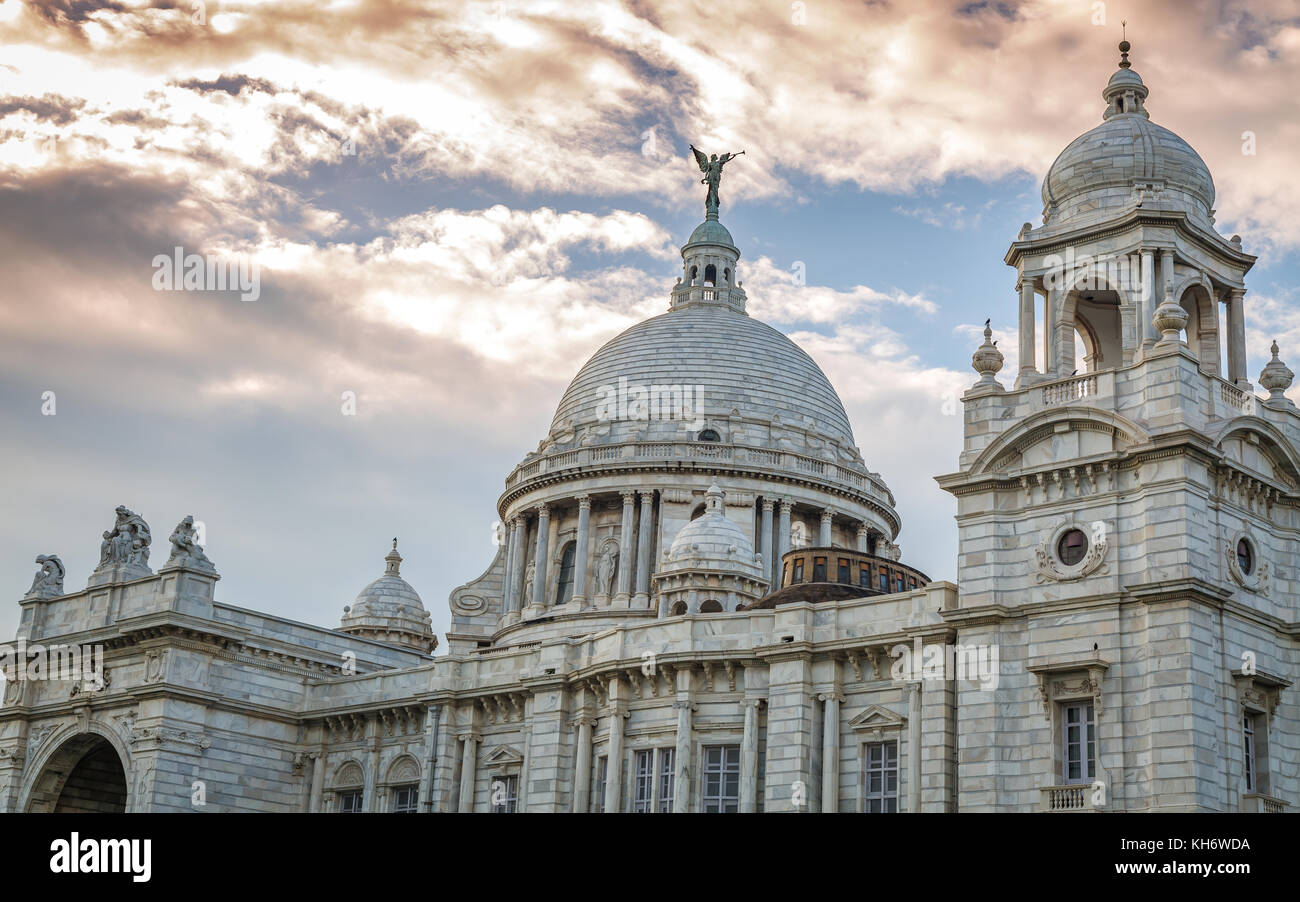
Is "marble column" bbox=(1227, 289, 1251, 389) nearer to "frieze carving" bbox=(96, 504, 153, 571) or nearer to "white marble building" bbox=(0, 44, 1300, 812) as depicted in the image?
"white marble building" bbox=(0, 44, 1300, 812)

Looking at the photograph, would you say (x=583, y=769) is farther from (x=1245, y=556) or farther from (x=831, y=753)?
(x=1245, y=556)

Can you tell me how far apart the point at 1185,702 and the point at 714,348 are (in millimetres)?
47670

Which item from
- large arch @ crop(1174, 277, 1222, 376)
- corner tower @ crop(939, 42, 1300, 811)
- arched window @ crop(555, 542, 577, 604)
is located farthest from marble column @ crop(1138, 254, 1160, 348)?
arched window @ crop(555, 542, 577, 604)

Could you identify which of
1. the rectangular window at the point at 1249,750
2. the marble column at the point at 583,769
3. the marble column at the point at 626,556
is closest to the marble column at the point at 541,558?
the marble column at the point at 626,556

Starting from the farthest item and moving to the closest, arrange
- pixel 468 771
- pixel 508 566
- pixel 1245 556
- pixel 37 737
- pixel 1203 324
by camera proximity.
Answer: pixel 508 566 < pixel 37 737 < pixel 468 771 < pixel 1203 324 < pixel 1245 556

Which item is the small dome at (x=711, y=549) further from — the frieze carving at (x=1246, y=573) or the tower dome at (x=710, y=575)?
the frieze carving at (x=1246, y=573)

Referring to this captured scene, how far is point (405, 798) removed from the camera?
58719 millimetres

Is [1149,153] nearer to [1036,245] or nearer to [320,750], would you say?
[1036,245]

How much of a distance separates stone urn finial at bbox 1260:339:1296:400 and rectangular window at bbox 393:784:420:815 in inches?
1229

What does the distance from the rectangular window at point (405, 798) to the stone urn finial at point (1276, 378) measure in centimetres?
3121

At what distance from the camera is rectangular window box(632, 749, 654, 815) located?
166ft

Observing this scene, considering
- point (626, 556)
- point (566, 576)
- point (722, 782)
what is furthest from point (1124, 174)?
point (566, 576)

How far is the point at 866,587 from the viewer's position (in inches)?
2404

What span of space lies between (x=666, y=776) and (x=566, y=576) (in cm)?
2893
